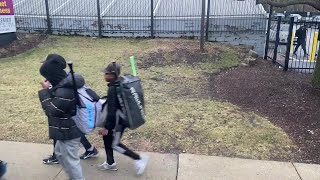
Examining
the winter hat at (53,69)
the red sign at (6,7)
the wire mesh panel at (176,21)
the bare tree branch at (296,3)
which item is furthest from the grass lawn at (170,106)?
the wire mesh panel at (176,21)

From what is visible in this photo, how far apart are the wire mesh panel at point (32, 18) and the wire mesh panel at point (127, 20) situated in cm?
235

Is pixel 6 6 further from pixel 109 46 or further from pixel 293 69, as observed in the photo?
pixel 293 69

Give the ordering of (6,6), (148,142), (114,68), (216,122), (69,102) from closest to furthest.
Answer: (69,102), (114,68), (148,142), (216,122), (6,6)

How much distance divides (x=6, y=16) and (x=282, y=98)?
8.58m

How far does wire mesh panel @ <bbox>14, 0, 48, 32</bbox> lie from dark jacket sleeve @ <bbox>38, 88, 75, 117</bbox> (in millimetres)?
10791

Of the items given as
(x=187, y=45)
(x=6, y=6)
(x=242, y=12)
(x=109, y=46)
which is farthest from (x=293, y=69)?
(x=6, y=6)

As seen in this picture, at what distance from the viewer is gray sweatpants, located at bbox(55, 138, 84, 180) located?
332 centimetres

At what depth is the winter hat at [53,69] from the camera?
3.11m

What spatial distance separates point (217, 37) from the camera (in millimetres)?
12320

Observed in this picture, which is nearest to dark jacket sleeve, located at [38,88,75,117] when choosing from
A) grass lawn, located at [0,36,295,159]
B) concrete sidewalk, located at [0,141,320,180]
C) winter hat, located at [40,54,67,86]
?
winter hat, located at [40,54,67,86]

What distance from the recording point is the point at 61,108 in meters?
3.13

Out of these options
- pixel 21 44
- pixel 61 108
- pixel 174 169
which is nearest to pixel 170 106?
pixel 174 169

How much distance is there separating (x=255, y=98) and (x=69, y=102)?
4.16 m

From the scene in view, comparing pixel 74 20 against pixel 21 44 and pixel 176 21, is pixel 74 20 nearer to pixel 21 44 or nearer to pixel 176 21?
pixel 21 44
